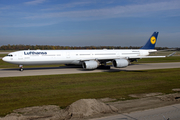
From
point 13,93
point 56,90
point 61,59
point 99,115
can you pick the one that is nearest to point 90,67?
point 61,59

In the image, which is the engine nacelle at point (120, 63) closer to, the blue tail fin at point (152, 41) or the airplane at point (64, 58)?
the airplane at point (64, 58)

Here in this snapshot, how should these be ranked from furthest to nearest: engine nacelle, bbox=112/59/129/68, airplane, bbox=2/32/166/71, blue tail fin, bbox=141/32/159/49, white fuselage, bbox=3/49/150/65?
blue tail fin, bbox=141/32/159/49
engine nacelle, bbox=112/59/129/68
airplane, bbox=2/32/166/71
white fuselage, bbox=3/49/150/65

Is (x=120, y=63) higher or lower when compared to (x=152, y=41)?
lower

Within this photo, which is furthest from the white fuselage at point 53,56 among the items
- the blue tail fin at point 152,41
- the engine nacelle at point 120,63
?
the blue tail fin at point 152,41

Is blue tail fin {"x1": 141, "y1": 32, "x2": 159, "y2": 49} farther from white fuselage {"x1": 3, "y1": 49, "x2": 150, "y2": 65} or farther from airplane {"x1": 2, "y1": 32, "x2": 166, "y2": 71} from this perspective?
white fuselage {"x1": 3, "y1": 49, "x2": 150, "y2": 65}

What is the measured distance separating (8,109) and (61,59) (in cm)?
2010

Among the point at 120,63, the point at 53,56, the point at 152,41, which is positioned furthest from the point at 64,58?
the point at 152,41

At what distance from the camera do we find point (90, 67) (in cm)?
2900

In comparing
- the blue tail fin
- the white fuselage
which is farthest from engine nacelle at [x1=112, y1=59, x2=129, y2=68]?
the blue tail fin

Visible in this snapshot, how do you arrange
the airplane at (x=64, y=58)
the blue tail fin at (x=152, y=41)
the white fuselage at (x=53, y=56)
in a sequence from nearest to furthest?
the white fuselage at (x=53, y=56) < the airplane at (x=64, y=58) < the blue tail fin at (x=152, y=41)

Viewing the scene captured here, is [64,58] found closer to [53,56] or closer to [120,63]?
[53,56]

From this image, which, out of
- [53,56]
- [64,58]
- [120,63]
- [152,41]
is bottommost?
[120,63]

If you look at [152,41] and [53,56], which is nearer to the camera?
[53,56]

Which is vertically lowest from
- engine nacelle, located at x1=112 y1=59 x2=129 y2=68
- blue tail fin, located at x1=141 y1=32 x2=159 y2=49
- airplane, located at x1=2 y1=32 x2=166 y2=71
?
engine nacelle, located at x1=112 y1=59 x2=129 y2=68
